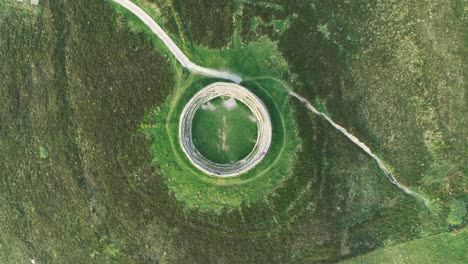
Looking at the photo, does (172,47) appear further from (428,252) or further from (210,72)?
(428,252)

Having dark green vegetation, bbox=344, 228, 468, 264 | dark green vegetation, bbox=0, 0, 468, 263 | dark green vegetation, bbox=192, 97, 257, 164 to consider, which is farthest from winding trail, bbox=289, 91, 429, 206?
dark green vegetation, bbox=192, 97, 257, 164

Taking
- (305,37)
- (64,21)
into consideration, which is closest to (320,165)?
(305,37)

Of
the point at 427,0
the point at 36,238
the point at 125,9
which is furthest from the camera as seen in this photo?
the point at 36,238

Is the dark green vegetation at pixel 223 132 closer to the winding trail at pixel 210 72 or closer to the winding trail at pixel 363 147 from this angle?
the winding trail at pixel 210 72

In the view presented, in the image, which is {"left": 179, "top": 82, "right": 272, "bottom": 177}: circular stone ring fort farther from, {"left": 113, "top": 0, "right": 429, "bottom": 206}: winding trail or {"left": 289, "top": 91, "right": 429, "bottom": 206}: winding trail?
{"left": 289, "top": 91, "right": 429, "bottom": 206}: winding trail

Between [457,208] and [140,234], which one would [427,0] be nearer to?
[457,208]

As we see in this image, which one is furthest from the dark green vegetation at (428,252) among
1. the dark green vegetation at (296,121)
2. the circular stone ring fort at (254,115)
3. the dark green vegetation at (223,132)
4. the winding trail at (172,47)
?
the winding trail at (172,47)
